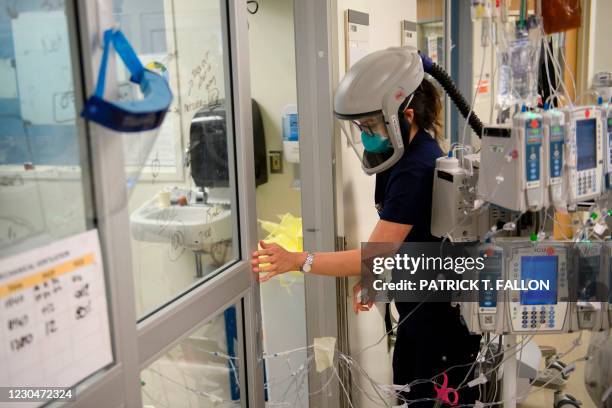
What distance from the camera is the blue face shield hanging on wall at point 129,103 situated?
3.13 ft

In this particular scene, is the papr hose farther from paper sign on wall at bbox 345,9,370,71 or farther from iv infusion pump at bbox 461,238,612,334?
iv infusion pump at bbox 461,238,612,334

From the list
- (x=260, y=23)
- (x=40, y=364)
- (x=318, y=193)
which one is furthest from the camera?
(x=260, y=23)

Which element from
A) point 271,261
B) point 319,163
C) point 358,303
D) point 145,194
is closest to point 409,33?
point 319,163

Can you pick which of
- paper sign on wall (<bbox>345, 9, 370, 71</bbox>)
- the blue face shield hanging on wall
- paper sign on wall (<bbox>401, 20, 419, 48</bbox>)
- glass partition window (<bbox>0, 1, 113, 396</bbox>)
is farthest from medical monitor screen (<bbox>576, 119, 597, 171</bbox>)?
paper sign on wall (<bbox>401, 20, 419, 48</bbox>)

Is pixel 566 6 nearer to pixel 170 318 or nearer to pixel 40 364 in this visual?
pixel 170 318

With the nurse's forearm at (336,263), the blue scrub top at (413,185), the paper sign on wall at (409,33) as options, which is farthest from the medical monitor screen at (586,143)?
the paper sign on wall at (409,33)

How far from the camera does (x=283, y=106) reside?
2807 millimetres

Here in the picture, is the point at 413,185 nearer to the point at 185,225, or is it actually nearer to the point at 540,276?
the point at 540,276

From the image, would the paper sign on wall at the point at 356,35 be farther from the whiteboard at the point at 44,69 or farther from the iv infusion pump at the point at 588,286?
the whiteboard at the point at 44,69

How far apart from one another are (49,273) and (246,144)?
754mm

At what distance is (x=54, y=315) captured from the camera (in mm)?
990

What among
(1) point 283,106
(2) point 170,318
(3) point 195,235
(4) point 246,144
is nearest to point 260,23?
(1) point 283,106

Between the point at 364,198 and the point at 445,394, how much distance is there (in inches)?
36.2

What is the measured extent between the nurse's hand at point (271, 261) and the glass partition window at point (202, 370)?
5.2 inches
